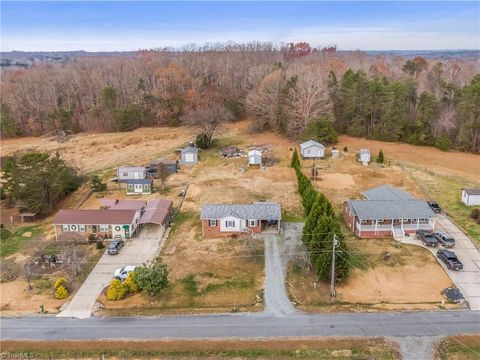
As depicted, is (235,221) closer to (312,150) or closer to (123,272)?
(123,272)

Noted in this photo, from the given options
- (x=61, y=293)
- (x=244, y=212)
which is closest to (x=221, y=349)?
(x=61, y=293)

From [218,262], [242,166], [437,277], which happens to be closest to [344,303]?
[437,277]

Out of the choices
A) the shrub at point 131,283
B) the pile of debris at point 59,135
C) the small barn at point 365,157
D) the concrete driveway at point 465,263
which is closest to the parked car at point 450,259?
the concrete driveway at point 465,263

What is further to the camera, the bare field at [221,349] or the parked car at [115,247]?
the parked car at [115,247]

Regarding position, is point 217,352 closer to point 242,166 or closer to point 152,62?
point 242,166

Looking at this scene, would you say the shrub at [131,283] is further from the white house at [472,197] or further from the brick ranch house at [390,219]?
the white house at [472,197]
